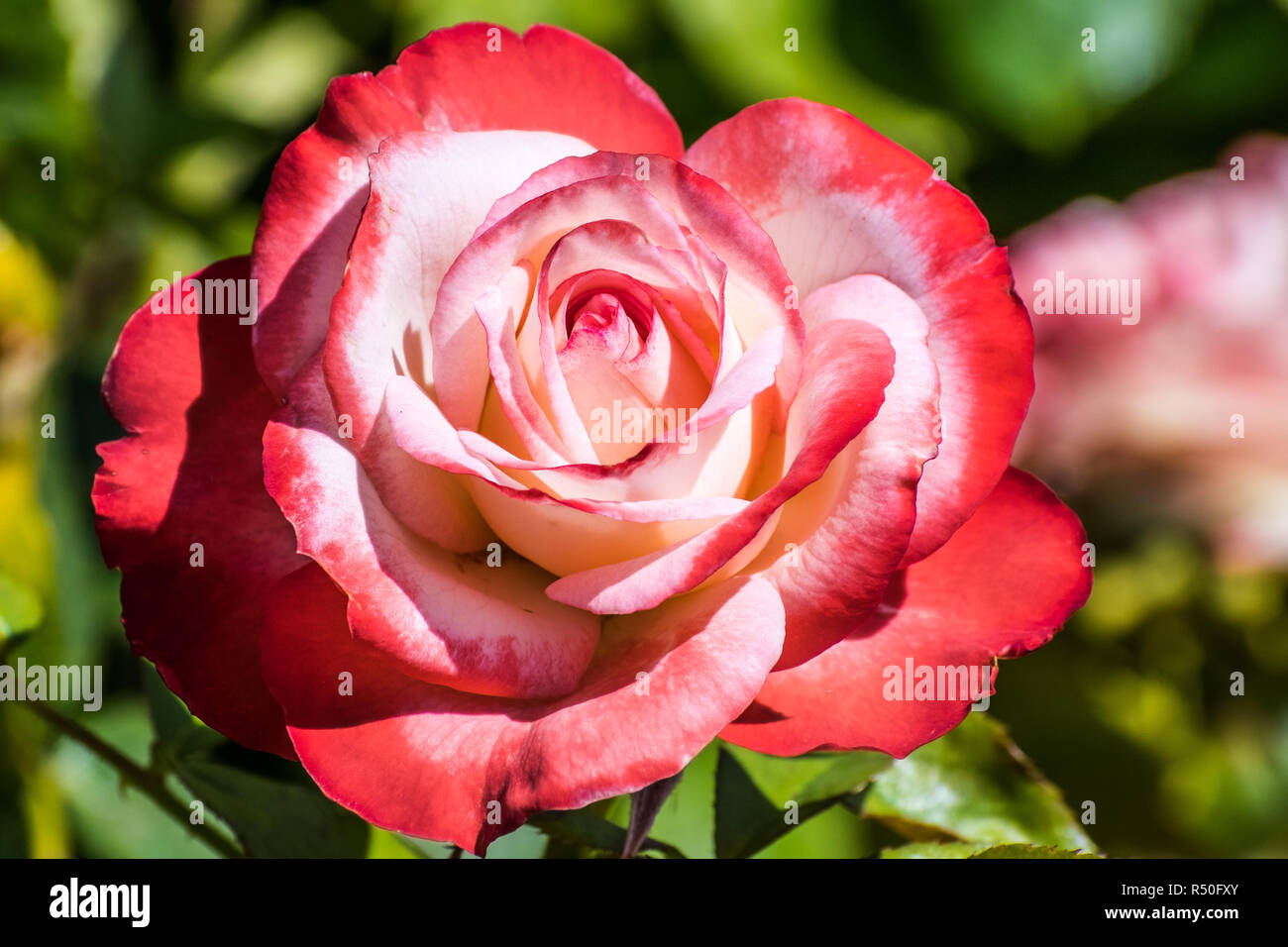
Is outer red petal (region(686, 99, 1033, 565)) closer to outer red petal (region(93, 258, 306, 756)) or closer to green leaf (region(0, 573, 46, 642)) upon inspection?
outer red petal (region(93, 258, 306, 756))

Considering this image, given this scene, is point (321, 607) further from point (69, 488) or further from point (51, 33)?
point (51, 33)

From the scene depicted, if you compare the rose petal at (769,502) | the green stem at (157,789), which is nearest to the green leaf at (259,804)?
the green stem at (157,789)

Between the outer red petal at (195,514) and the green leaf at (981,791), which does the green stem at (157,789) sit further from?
the green leaf at (981,791)

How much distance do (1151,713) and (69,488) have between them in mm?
1351

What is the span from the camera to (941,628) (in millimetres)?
627

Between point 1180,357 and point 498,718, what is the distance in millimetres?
1126

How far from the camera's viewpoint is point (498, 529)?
62 cm

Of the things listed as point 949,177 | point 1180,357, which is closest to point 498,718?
point 1180,357

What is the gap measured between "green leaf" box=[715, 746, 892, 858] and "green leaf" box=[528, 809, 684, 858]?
5.1 inches

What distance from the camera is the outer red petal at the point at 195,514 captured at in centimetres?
60

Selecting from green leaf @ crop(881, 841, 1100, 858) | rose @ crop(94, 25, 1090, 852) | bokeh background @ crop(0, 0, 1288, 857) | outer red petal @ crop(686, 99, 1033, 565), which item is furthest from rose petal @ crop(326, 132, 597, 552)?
bokeh background @ crop(0, 0, 1288, 857)

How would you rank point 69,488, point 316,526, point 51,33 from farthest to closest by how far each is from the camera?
1. point 51,33
2. point 69,488
3. point 316,526

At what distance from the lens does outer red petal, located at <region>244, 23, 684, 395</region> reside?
0.60m

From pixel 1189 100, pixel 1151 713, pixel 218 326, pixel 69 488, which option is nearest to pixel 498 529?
pixel 218 326
